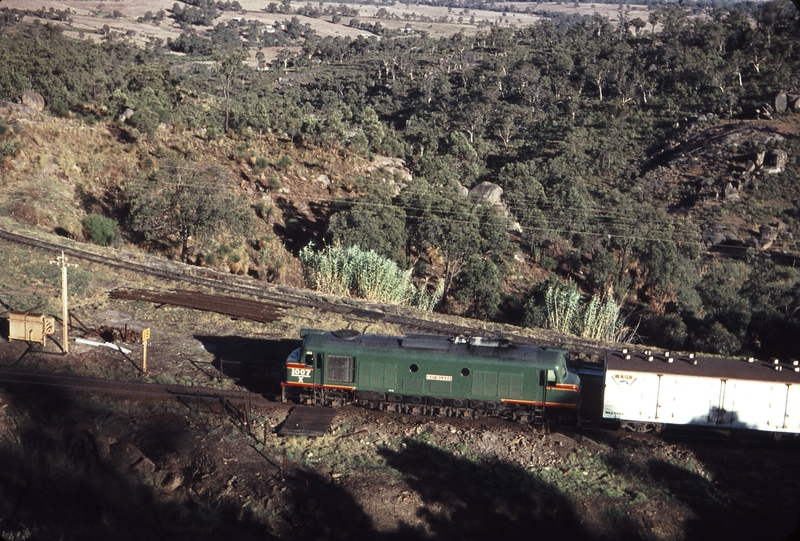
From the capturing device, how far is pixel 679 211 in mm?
63125

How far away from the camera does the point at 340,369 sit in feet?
69.2

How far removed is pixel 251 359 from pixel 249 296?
23.0 ft

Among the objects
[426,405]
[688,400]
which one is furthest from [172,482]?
[688,400]

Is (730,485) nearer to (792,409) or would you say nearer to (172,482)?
(792,409)

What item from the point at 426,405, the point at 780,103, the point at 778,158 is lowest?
the point at 426,405

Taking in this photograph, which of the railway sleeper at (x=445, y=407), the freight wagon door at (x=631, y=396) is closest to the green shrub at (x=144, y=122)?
the railway sleeper at (x=445, y=407)

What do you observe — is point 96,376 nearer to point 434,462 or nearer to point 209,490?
point 209,490

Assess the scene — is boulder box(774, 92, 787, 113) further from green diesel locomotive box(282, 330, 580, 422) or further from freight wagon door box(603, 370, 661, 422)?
freight wagon door box(603, 370, 661, 422)

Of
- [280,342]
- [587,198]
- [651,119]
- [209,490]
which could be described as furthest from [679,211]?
[209,490]

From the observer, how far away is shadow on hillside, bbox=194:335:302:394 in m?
23.4

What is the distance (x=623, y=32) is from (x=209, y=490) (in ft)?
397

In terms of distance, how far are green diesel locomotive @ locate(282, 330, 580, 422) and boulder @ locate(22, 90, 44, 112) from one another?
49685mm

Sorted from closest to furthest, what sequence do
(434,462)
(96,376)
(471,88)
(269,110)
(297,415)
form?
(434,462) < (297,415) < (96,376) < (269,110) < (471,88)

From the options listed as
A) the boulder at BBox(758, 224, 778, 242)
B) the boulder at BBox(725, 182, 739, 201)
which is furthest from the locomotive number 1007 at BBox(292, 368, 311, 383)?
the boulder at BBox(725, 182, 739, 201)
